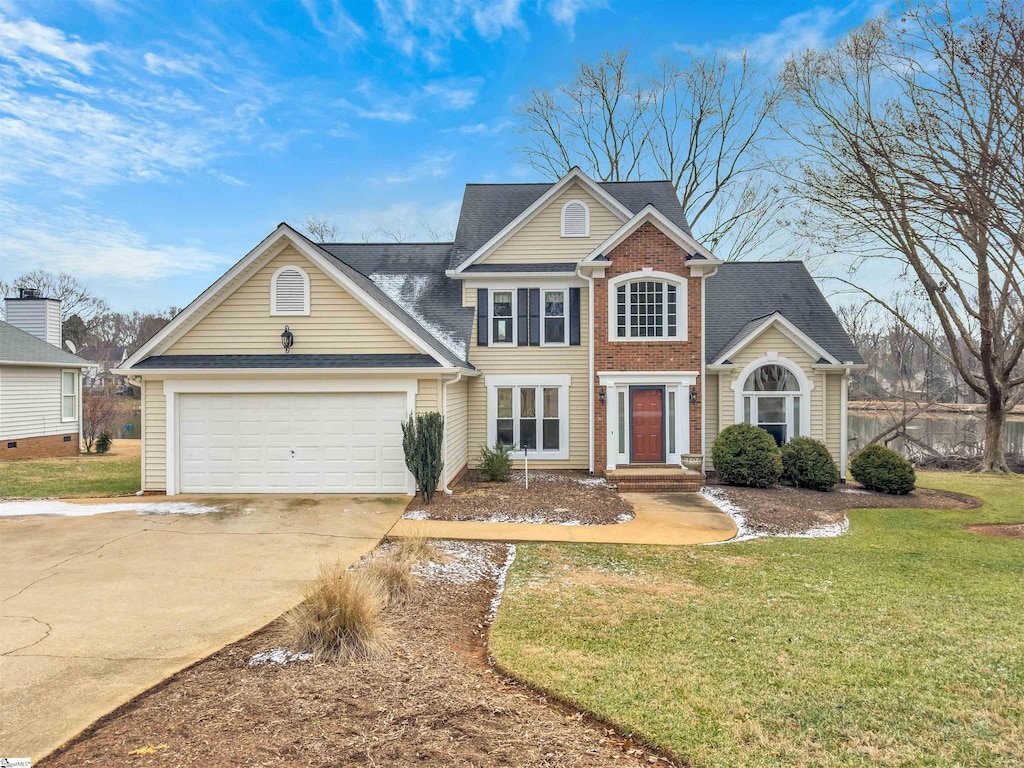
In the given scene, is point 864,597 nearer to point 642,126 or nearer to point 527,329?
point 527,329

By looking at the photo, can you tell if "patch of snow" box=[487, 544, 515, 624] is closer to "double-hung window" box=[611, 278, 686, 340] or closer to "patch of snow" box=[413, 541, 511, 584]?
"patch of snow" box=[413, 541, 511, 584]

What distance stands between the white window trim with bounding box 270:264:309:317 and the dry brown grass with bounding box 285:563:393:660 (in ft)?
27.4

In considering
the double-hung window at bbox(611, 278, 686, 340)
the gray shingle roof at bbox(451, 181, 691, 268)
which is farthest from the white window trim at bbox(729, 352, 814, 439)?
the gray shingle roof at bbox(451, 181, 691, 268)

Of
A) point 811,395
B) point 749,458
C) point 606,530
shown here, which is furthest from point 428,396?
point 811,395

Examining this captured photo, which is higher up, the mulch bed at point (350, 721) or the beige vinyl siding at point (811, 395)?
the beige vinyl siding at point (811, 395)

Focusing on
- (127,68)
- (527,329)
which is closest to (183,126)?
(127,68)

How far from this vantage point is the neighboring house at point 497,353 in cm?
1209

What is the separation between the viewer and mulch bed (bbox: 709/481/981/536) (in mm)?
10570

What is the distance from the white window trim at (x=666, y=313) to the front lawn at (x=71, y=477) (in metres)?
11.7

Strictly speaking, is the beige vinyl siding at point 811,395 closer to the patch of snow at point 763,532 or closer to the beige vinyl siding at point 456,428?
the patch of snow at point 763,532

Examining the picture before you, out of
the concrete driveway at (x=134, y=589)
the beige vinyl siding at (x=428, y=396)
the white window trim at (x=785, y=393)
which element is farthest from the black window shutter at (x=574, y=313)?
the concrete driveway at (x=134, y=589)

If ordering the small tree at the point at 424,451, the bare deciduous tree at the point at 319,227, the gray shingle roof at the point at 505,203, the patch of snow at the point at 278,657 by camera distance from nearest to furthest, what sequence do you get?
the patch of snow at the point at 278,657 → the small tree at the point at 424,451 → the gray shingle roof at the point at 505,203 → the bare deciduous tree at the point at 319,227

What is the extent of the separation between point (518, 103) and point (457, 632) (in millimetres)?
28220

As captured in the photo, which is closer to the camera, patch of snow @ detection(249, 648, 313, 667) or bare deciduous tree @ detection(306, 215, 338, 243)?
patch of snow @ detection(249, 648, 313, 667)
